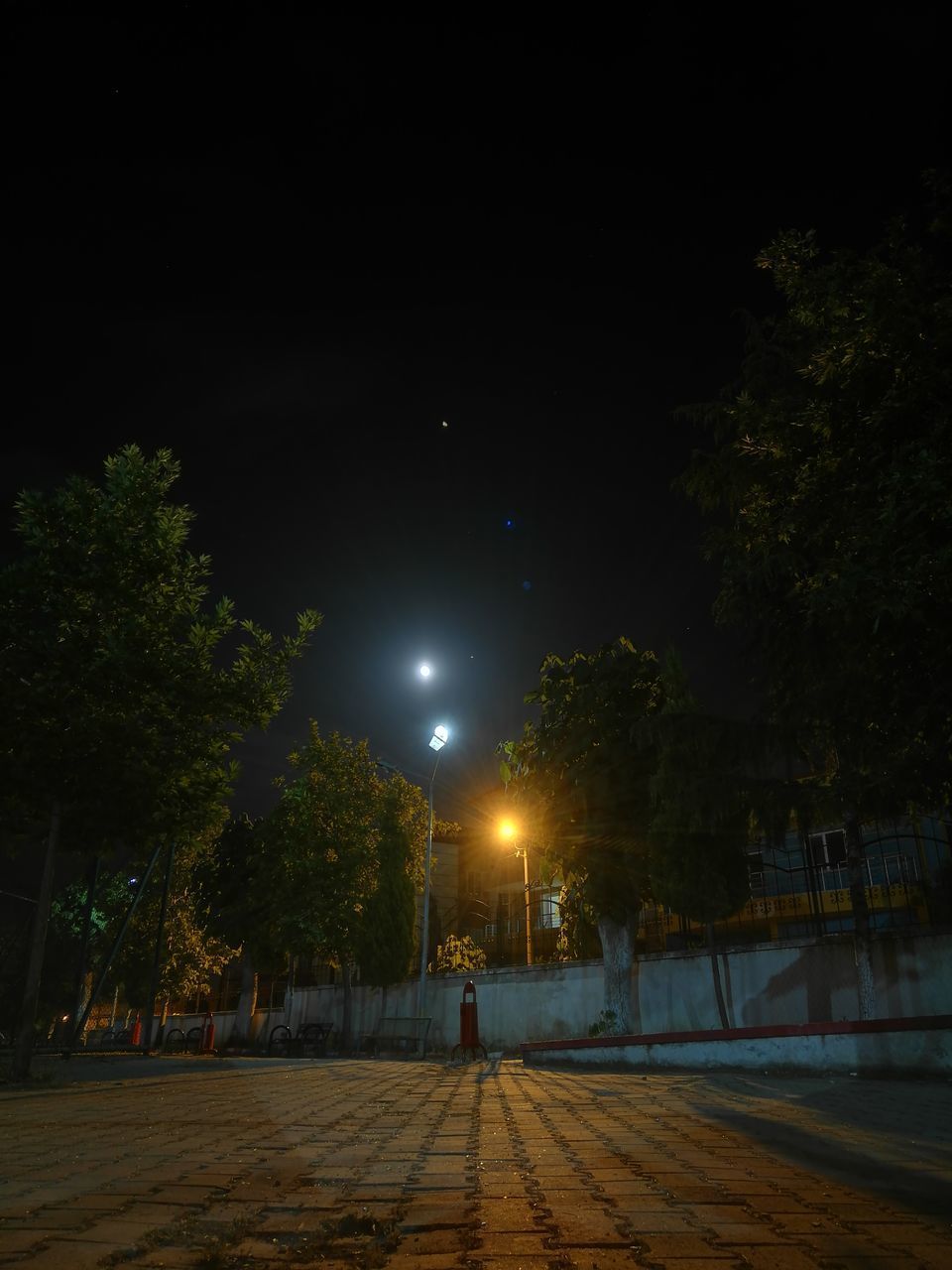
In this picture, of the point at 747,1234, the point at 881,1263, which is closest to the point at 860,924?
the point at 747,1234

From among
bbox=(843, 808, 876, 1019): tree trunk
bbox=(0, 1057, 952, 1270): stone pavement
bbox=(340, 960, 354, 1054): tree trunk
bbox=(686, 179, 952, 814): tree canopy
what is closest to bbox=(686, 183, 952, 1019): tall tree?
bbox=(686, 179, 952, 814): tree canopy

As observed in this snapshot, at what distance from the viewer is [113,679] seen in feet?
36.6

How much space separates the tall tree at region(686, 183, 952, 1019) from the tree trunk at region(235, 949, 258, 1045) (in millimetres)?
30038

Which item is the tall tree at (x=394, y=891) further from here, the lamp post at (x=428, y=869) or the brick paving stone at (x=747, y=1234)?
the brick paving stone at (x=747, y=1234)

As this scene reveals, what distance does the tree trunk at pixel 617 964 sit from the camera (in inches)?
692

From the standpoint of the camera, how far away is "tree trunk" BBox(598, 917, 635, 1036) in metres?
17.6

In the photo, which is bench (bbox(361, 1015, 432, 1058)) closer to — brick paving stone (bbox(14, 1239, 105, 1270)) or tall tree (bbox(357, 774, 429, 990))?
tall tree (bbox(357, 774, 429, 990))

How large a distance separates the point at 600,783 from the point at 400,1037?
10.5 metres

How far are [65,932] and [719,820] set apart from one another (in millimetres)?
20448

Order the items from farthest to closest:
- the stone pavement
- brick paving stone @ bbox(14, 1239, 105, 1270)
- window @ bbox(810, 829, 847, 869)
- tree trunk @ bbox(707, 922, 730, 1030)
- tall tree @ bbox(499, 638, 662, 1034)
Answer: window @ bbox(810, 829, 847, 869) < tall tree @ bbox(499, 638, 662, 1034) < tree trunk @ bbox(707, 922, 730, 1030) < the stone pavement < brick paving stone @ bbox(14, 1239, 105, 1270)

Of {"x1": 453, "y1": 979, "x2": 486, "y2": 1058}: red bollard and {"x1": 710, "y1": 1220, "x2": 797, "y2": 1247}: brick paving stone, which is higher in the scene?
{"x1": 710, "y1": 1220, "x2": 797, "y2": 1247}: brick paving stone

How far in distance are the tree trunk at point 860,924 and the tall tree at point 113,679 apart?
31.4 ft

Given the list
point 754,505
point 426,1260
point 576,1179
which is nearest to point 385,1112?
point 576,1179

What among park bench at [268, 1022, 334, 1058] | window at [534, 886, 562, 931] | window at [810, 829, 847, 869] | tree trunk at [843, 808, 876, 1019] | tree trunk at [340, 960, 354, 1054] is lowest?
park bench at [268, 1022, 334, 1058]
